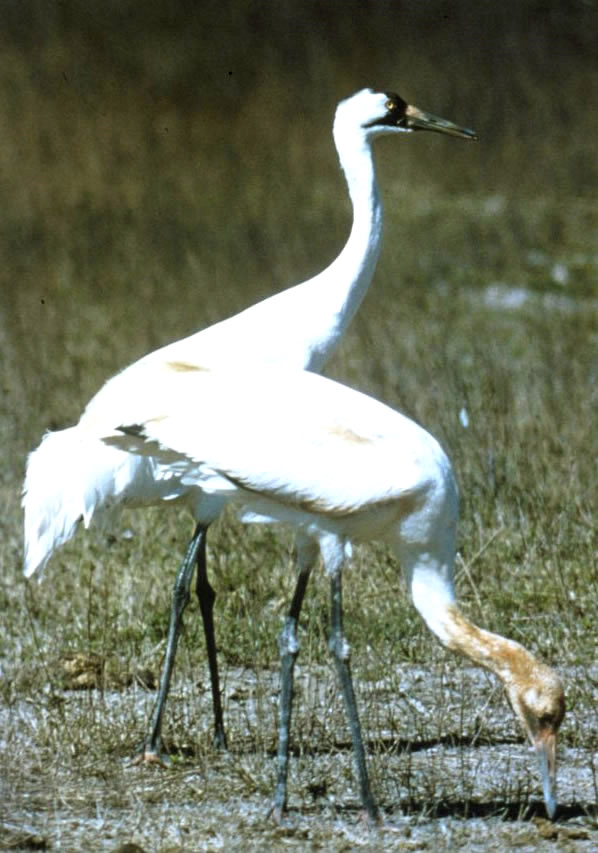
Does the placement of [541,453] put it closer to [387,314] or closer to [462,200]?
[387,314]

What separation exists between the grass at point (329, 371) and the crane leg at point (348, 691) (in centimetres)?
11

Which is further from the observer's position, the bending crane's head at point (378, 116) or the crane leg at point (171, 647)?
the bending crane's head at point (378, 116)

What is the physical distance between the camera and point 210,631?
616 cm

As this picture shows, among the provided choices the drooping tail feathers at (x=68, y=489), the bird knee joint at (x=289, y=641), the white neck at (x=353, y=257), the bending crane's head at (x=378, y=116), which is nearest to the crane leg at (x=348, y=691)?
the bird knee joint at (x=289, y=641)

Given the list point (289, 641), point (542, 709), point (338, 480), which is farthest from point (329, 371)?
point (542, 709)

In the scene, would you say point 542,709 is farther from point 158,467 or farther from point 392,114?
point 392,114

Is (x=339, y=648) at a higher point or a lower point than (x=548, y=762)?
higher

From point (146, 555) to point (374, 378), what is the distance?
2.74 meters

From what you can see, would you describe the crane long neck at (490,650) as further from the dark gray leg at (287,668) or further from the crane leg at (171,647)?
the crane leg at (171,647)

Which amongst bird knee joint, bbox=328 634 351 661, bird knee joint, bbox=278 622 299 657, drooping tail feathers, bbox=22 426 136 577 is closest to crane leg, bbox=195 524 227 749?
drooping tail feathers, bbox=22 426 136 577

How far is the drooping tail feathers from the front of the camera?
5.90 m

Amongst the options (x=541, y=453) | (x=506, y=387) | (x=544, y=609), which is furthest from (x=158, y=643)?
(x=506, y=387)

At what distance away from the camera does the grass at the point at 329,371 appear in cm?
547

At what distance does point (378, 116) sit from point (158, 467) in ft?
6.03
